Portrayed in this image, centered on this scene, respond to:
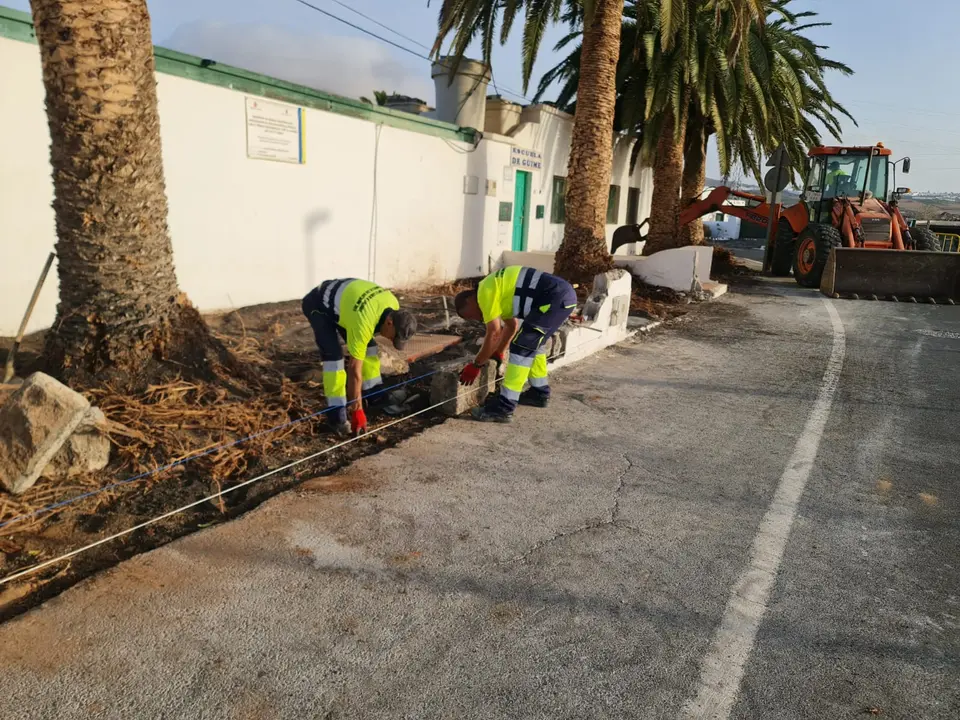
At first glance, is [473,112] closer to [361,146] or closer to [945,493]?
[361,146]

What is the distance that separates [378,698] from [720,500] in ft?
8.21

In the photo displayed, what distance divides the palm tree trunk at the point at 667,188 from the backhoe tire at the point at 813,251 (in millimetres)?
2662

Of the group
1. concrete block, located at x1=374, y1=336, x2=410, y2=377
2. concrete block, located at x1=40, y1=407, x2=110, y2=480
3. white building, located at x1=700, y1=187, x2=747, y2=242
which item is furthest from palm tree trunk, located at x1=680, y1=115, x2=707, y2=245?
white building, located at x1=700, y1=187, x2=747, y2=242

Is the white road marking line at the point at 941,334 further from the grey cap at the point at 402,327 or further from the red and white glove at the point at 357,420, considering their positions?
the red and white glove at the point at 357,420

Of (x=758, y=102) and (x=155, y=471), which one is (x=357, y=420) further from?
(x=758, y=102)

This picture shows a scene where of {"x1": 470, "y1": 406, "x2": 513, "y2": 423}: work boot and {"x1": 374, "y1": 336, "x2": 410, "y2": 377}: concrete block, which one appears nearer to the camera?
{"x1": 470, "y1": 406, "x2": 513, "y2": 423}: work boot

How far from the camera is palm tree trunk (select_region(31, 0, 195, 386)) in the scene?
447 centimetres

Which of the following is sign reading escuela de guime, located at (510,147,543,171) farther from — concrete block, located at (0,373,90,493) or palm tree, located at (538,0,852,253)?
concrete block, located at (0,373,90,493)

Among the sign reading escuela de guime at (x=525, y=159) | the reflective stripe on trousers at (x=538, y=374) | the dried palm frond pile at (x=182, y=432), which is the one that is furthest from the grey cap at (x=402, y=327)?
the sign reading escuela de guime at (x=525, y=159)

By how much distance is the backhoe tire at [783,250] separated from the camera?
A: 16812mm

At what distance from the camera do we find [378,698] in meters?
2.39

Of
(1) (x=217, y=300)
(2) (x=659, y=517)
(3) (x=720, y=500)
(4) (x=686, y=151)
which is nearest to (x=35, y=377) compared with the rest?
(2) (x=659, y=517)

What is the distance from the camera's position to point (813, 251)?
14.8 meters

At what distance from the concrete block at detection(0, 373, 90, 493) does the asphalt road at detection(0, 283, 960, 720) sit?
3.64 ft
